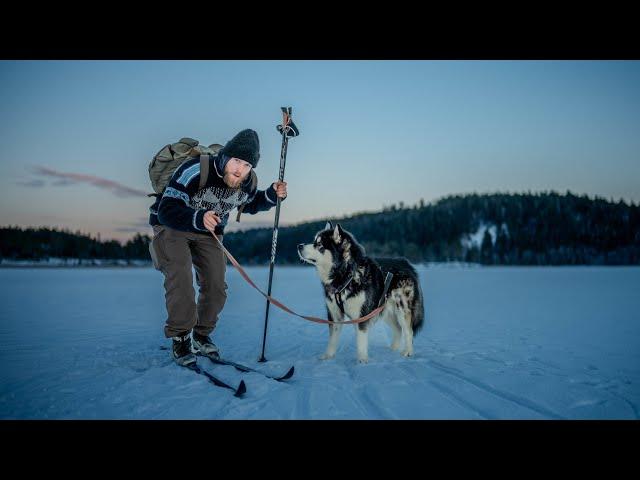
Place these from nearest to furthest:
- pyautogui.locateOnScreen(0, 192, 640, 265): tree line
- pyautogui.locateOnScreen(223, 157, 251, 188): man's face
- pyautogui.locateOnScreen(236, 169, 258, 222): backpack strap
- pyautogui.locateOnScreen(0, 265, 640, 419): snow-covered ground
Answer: pyautogui.locateOnScreen(0, 265, 640, 419): snow-covered ground < pyautogui.locateOnScreen(223, 157, 251, 188): man's face < pyautogui.locateOnScreen(236, 169, 258, 222): backpack strap < pyautogui.locateOnScreen(0, 192, 640, 265): tree line

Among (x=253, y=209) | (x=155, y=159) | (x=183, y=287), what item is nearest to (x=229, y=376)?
(x=183, y=287)

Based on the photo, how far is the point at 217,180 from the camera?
420 centimetres

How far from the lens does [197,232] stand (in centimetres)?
429

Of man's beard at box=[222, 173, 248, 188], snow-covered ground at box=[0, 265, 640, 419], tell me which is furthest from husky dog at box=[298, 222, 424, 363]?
man's beard at box=[222, 173, 248, 188]

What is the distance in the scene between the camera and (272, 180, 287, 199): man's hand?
4.66 meters

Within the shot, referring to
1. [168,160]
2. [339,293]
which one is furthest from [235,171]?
[339,293]

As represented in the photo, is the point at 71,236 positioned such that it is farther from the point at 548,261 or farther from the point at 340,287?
the point at 548,261

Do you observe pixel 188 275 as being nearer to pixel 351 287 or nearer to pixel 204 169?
pixel 204 169

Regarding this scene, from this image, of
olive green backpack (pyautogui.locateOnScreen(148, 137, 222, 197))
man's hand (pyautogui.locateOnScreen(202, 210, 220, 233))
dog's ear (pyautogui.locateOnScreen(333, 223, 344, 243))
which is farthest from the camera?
dog's ear (pyautogui.locateOnScreen(333, 223, 344, 243))

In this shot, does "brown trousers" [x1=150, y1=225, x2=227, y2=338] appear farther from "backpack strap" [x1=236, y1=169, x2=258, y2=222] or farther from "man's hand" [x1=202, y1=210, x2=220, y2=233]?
"man's hand" [x1=202, y1=210, x2=220, y2=233]

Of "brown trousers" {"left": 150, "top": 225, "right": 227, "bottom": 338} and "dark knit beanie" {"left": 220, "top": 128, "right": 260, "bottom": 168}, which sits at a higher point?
"dark knit beanie" {"left": 220, "top": 128, "right": 260, "bottom": 168}

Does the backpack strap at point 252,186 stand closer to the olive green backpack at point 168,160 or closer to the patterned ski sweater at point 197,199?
the patterned ski sweater at point 197,199

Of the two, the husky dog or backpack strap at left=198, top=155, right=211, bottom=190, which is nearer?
backpack strap at left=198, top=155, right=211, bottom=190
